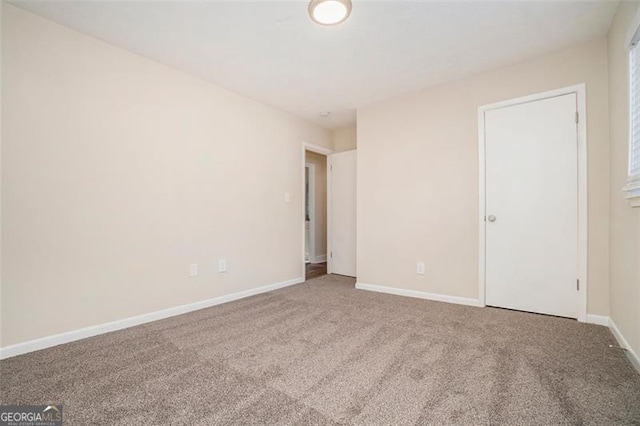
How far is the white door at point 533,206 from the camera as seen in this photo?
2494 mm

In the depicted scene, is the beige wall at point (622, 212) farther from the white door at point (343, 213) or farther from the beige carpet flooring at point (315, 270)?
the beige carpet flooring at point (315, 270)

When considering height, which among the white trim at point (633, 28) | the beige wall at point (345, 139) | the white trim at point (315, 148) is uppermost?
the beige wall at point (345, 139)

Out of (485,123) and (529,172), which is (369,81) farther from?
(529,172)

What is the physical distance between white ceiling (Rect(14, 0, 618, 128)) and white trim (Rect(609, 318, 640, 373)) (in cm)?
229

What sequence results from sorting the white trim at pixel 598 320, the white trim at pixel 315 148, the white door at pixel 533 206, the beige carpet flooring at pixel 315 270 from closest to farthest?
the white trim at pixel 598 320, the white door at pixel 533 206, the white trim at pixel 315 148, the beige carpet flooring at pixel 315 270

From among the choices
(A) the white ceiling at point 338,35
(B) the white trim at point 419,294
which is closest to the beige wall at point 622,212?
(A) the white ceiling at point 338,35

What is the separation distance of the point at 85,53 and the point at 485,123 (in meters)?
3.61

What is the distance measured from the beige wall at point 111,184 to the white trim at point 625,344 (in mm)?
3242

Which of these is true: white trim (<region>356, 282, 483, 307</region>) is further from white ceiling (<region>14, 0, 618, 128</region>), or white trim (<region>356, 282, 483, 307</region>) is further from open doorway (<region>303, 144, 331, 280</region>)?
white ceiling (<region>14, 0, 618, 128</region>)

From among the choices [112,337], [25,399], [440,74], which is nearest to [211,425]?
[25,399]

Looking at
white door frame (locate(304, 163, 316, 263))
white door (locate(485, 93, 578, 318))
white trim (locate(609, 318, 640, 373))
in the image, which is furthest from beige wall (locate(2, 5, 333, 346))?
white trim (locate(609, 318, 640, 373))

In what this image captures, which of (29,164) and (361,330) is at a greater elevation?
(29,164)

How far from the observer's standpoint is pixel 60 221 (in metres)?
2.11

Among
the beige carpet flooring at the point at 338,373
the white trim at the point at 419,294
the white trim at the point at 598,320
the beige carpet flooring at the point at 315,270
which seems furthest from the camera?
the beige carpet flooring at the point at 315,270
